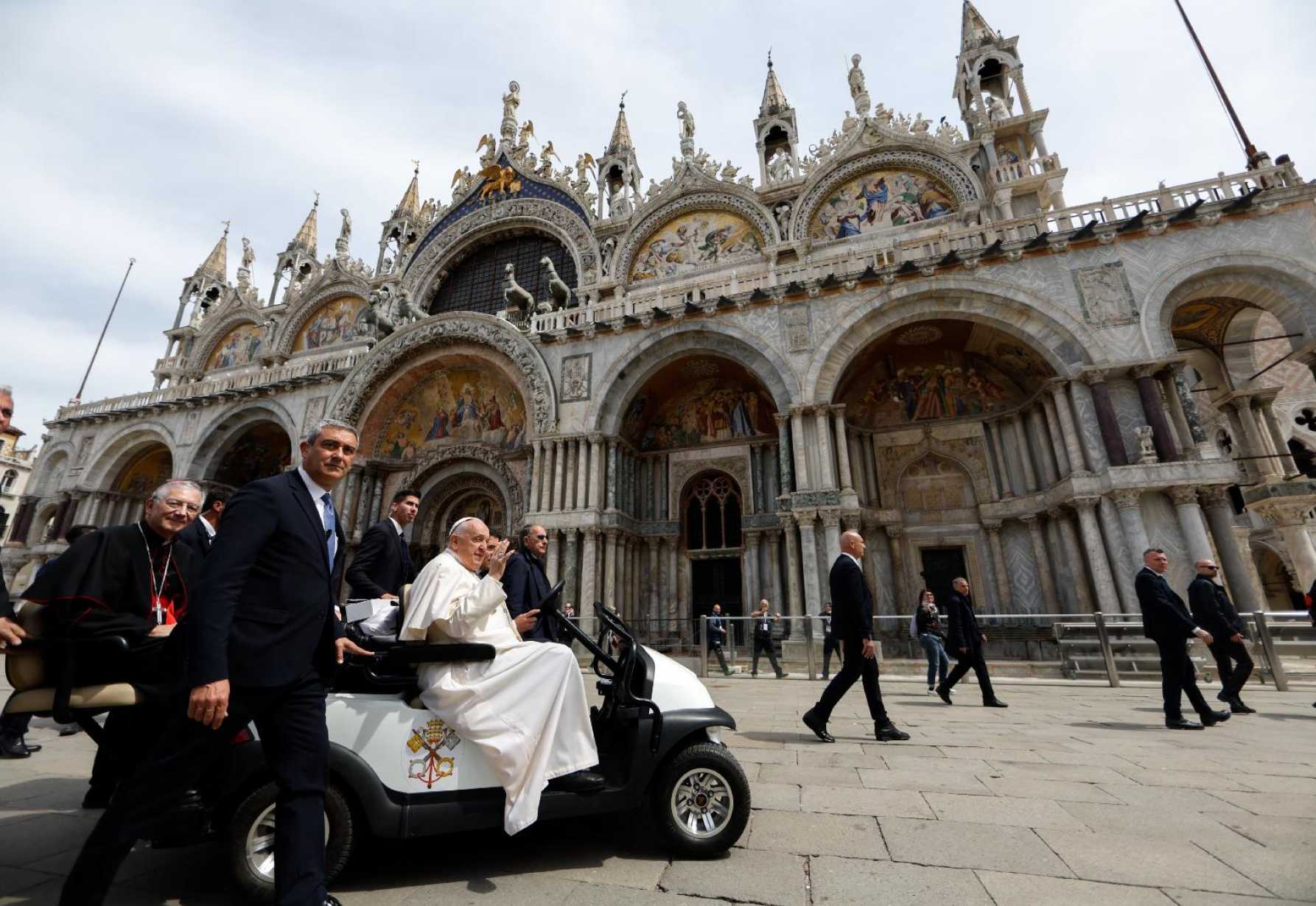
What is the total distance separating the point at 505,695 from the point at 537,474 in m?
12.0

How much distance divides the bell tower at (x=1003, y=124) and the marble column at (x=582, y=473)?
1251cm

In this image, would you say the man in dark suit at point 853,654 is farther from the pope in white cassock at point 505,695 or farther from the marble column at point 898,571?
the marble column at point 898,571

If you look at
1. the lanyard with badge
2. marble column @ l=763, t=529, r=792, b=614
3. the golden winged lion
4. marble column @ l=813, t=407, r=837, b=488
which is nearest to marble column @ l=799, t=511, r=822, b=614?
marble column @ l=813, t=407, r=837, b=488

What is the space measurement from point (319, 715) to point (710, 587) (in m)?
13.2

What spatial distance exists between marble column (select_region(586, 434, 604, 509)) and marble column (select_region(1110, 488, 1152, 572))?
1037cm

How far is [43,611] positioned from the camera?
8.26 feet

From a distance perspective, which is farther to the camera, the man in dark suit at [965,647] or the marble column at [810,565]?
the marble column at [810,565]

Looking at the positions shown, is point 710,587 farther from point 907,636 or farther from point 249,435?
point 249,435

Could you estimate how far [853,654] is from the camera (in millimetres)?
4824

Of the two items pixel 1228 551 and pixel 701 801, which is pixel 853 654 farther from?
pixel 1228 551

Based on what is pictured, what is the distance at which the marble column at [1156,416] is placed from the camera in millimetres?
10609

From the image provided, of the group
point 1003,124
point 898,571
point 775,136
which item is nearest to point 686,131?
point 775,136

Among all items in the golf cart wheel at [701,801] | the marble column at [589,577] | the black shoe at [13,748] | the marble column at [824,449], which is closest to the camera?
the golf cart wheel at [701,801]

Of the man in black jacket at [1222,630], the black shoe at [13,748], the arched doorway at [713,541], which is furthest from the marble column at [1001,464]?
the black shoe at [13,748]
